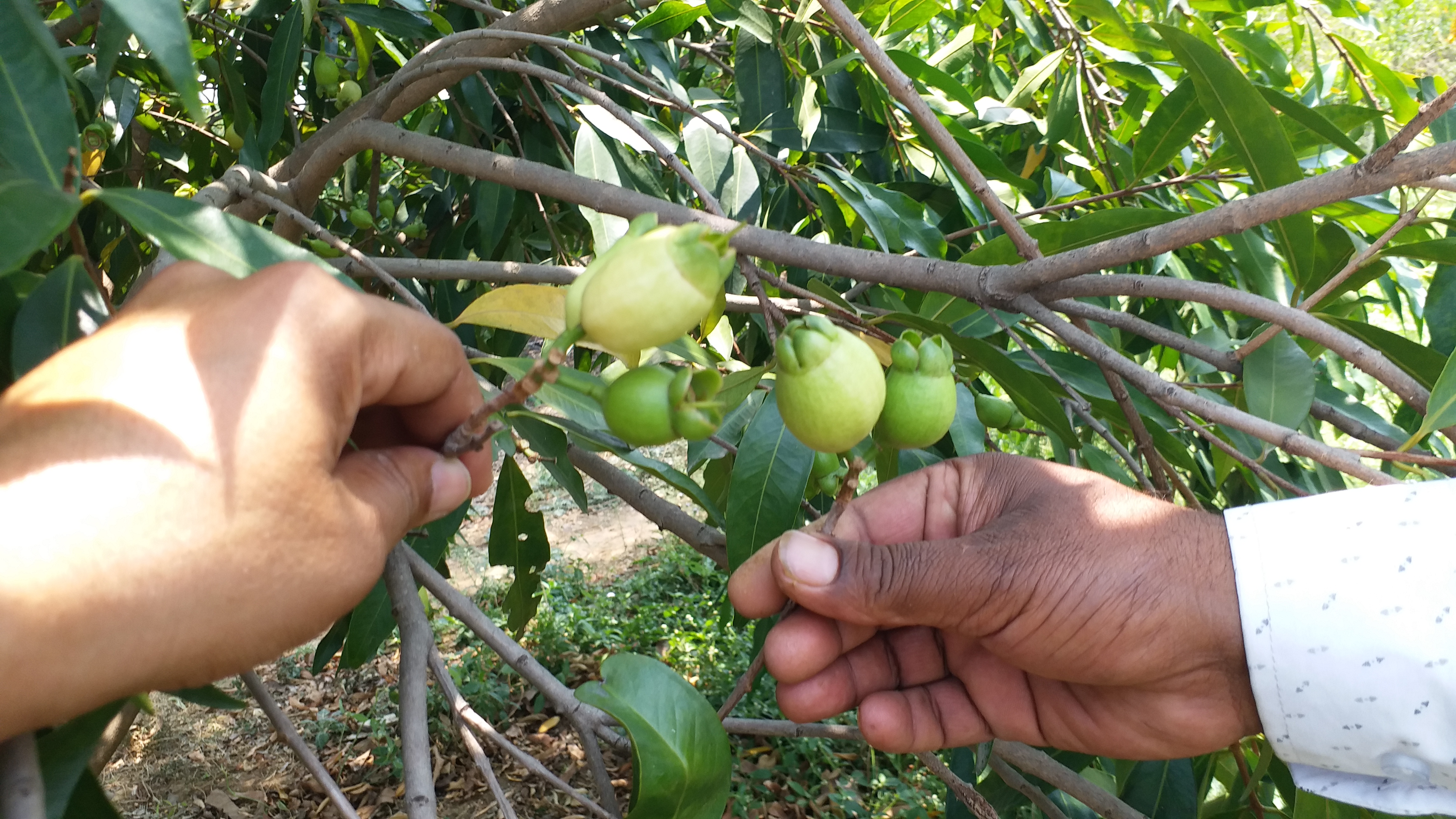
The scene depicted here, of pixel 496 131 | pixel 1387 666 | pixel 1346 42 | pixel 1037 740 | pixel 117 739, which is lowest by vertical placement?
pixel 117 739

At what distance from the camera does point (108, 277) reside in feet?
8.21

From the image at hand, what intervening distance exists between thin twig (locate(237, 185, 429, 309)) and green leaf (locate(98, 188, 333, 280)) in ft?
1.33

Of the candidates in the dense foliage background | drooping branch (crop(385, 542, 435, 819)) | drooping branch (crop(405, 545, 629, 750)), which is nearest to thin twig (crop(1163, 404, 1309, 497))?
the dense foliage background

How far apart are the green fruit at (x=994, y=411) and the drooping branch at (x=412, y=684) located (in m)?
0.93

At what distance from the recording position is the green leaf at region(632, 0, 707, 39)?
2.11 metres

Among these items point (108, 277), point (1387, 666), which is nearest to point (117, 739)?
point (108, 277)

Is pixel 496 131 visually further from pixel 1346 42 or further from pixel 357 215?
pixel 1346 42

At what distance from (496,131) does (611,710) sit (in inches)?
76.1

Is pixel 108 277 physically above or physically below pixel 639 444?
below

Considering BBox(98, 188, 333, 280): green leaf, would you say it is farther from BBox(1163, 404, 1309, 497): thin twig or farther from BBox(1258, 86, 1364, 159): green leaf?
BBox(1258, 86, 1364, 159): green leaf

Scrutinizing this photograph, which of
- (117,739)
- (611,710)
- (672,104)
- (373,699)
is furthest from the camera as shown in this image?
(373,699)

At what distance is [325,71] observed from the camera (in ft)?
7.66

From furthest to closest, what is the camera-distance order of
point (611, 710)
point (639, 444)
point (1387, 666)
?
Answer: 1. point (1387, 666)
2. point (611, 710)
3. point (639, 444)

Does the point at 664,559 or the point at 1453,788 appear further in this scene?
the point at 664,559
